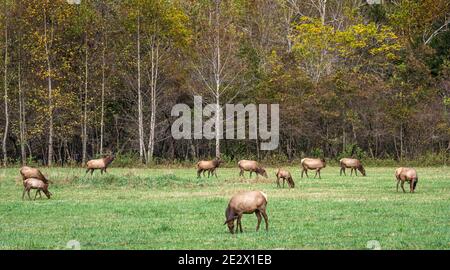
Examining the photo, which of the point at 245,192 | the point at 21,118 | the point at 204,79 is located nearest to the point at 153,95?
the point at 204,79

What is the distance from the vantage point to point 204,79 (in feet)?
184

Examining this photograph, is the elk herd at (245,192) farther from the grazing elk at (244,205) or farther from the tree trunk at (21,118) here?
the tree trunk at (21,118)

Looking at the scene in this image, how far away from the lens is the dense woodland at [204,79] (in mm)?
54062

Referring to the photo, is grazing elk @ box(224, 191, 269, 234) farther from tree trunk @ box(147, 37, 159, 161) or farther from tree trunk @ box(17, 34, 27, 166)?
tree trunk @ box(17, 34, 27, 166)

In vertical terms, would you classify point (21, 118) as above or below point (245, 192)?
above

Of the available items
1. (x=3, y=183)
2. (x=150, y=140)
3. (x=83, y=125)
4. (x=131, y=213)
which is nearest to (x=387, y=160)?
(x=150, y=140)

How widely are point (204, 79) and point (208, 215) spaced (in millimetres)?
33803

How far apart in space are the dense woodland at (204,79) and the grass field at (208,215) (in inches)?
748

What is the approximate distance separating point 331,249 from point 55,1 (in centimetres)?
3950

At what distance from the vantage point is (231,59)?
186 ft

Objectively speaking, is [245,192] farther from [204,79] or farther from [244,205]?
[204,79]

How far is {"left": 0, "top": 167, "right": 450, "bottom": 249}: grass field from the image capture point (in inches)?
689

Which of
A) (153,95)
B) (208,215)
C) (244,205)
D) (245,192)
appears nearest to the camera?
(244,205)

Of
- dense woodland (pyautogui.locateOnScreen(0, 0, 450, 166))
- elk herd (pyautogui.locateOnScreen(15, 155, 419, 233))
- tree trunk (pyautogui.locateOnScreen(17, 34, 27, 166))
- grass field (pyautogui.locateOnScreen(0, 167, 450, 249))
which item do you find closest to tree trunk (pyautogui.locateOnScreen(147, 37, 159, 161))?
dense woodland (pyautogui.locateOnScreen(0, 0, 450, 166))
